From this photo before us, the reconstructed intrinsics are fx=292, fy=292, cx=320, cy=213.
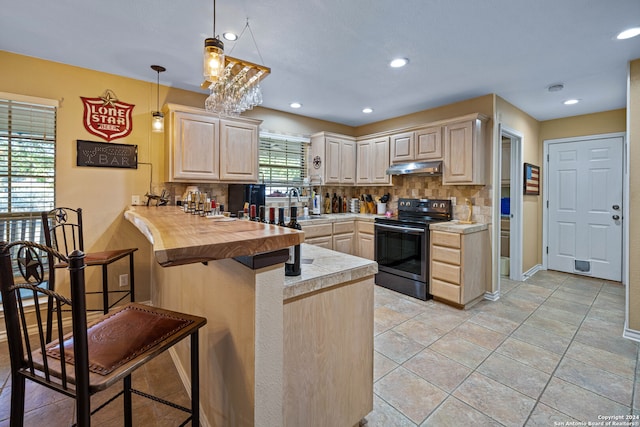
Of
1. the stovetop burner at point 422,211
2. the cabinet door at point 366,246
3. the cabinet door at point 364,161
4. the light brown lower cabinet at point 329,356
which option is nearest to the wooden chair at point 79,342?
the light brown lower cabinet at point 329,356

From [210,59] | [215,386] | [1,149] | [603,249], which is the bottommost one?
[215,386]

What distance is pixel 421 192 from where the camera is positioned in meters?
4.26

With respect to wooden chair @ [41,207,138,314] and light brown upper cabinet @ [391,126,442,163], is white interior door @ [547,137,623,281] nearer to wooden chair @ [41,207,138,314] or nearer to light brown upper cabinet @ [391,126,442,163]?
light brown upper cabinet @ [391,126,442,163]

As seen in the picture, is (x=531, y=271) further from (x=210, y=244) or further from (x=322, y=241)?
(x=210, y=244)

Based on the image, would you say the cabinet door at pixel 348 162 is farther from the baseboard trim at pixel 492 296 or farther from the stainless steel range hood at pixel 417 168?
the baseboard trim at pixel 492 296

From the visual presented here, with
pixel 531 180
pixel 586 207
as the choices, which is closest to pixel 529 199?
pixel 531 180

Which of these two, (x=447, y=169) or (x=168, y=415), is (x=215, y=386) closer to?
(x=168, y=415)

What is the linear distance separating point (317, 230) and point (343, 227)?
1.57ft

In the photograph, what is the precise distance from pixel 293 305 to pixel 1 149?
10.2 ft

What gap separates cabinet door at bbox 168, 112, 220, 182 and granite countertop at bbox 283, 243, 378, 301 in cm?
203

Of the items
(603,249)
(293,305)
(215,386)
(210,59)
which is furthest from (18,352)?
(603,249)

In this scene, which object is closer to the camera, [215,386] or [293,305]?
[293,305]

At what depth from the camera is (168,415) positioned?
5.68 ft

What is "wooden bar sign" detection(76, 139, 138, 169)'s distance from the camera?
2.83 metres
